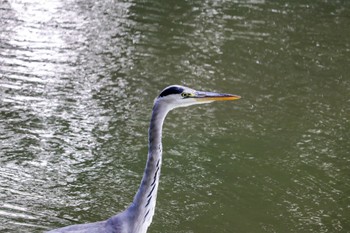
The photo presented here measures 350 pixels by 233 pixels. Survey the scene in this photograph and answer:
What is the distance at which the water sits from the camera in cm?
732

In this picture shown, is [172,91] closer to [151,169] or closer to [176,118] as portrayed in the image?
[151,169]

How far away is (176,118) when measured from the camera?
9.39m

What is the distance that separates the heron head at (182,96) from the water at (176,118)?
211 cm

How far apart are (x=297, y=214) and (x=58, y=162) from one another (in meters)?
2.67

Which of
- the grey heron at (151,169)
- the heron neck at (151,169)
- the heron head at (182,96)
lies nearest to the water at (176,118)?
the grey heron at (151,169)

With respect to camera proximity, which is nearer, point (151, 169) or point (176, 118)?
point (151, 169)

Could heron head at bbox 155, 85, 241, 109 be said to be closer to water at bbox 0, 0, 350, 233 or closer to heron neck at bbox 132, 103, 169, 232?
heron neck at bbox 132, 103, 169, 232

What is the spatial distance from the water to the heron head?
2.11 meters

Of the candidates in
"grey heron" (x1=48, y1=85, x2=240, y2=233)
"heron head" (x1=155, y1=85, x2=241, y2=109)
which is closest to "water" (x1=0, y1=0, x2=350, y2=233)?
"grey heron" (x1=48, y1=85, x2=240, y2=233)

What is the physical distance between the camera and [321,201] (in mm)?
7664

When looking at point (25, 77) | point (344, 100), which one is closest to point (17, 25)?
point (25, 77)

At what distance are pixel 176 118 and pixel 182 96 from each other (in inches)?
169

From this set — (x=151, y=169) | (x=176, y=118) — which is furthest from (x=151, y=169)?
(x=176, y=118)

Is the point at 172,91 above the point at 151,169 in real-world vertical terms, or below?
above
